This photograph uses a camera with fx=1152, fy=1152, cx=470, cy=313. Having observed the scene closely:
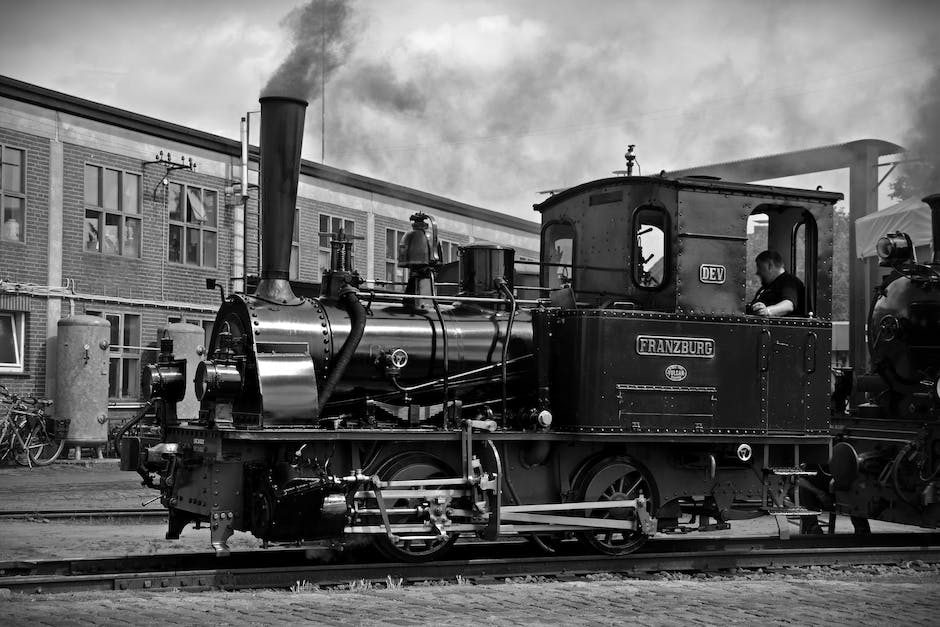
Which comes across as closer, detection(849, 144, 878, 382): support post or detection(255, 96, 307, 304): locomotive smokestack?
detection(255, 96, 307, 304): locomotive smokestack

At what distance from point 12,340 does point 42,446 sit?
76.5 inches

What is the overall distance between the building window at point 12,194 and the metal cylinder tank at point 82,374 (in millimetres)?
1787

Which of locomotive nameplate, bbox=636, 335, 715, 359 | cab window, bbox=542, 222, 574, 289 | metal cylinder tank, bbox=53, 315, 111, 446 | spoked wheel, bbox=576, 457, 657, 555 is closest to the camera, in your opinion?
locomotive nameplate, bbox=636, 335, 715, 359

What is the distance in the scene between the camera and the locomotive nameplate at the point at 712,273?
972cm

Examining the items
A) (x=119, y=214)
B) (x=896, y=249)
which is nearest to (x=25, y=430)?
(x=119, y=214)

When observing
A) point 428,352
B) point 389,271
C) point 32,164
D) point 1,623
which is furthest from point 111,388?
point 1,623

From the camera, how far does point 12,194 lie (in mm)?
20109

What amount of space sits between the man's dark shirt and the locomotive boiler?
0.11 meters

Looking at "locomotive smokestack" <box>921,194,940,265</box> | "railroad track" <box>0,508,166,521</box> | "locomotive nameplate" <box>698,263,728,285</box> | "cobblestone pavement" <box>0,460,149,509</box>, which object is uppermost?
"locomotive smokestack" <box>921,194,940,265</box>

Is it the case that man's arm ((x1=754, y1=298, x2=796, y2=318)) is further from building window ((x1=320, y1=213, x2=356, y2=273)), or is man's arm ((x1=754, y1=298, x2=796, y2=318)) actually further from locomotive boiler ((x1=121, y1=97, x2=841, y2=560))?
building window ((x1=320, y1=213, x2=356, y2=273))

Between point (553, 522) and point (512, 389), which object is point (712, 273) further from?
point (553, 522)

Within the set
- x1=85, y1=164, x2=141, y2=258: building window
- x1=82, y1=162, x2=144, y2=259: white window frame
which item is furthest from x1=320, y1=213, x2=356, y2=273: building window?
x1=85, y1=164, x2=141, y2=258: building window

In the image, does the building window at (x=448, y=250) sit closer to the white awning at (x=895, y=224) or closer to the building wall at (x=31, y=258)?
the building wall at (x=31, y=258)

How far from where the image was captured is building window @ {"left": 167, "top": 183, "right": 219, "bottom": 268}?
23.6 metres
